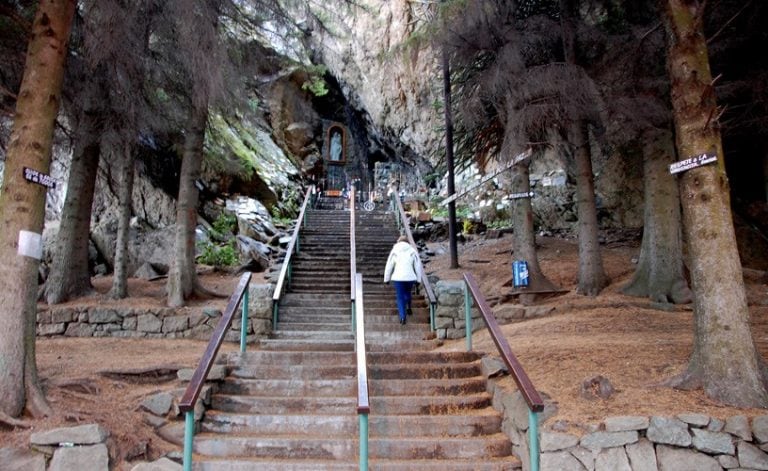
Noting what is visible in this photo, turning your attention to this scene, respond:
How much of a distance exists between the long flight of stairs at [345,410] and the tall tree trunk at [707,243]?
1.78 m

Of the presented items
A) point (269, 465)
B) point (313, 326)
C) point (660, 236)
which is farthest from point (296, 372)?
point (660, 236)

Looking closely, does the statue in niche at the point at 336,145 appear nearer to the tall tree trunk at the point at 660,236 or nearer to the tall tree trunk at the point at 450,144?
the tall tree trunk at the point at 450,144

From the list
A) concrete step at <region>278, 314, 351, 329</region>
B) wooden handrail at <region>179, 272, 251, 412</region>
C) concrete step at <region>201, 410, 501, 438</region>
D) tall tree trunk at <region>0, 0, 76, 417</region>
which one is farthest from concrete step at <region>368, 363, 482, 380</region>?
tall tree trunk at <region>0, 0, 76, 417</region>

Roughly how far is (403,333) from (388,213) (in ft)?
26.0

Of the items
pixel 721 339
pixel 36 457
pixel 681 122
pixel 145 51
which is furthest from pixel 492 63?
pixel 36 457

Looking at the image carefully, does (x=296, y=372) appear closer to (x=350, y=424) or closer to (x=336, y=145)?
(x=350, y=424)

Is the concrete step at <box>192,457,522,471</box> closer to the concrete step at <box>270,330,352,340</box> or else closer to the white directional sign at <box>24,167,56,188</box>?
the white directional sign at <box>24,167,56,188</box>

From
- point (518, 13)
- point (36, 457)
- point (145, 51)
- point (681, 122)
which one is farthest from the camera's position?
point (518, 13)

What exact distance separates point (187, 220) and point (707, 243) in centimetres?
784

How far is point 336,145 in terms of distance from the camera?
2811cm

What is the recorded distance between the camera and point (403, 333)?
23.7ft

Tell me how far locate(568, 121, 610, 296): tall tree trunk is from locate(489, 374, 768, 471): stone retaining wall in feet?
15.7

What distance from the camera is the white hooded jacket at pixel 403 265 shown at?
23.9ft

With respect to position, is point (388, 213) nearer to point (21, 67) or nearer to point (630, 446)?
point (21, 67)
